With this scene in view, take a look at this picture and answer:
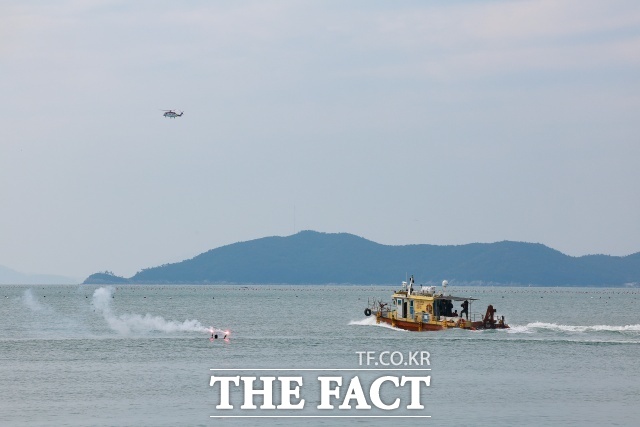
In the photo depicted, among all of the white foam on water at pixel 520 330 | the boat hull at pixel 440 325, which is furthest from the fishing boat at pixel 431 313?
the white foam on water at pixel 520 330

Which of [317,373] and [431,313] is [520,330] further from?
[317,373]

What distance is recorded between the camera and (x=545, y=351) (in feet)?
281

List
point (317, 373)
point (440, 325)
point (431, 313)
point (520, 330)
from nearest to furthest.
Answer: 1. point (317, 373)
2. point (440, 325)
3. point (431, 313)
4. point (520, 330)

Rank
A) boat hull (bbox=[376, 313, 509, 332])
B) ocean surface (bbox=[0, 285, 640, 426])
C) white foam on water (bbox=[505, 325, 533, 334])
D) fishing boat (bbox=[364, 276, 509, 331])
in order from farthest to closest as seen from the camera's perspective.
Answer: white foam on water (bbox=[505, 325, 533, 334]) < fishing boat (bbox=[364, 276, 509, 331]) < boat hull (bbox=[376, 313, 509, 332]) < ocean surface (bbox=[0, 285, 640, 426])

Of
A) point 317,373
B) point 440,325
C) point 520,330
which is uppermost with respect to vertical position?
point 440,325

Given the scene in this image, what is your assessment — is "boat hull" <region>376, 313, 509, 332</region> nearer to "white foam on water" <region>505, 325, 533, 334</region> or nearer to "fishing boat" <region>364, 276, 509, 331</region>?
"fishing boat" <region>364, 276, 509, 331</region>

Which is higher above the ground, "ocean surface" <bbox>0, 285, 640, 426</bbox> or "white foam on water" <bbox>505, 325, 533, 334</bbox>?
"white foam on water" <bbox>505, 325, 533, 334</bbox>

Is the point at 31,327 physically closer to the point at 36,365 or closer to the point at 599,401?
the point at 36,365

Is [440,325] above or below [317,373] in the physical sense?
above

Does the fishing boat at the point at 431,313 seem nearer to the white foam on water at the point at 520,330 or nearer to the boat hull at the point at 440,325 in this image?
the boat hull at the point at 440,325

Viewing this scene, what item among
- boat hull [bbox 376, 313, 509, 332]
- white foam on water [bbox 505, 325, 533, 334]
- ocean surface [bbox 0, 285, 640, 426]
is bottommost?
ocean surface [bbox 0, 285, 640, 426]

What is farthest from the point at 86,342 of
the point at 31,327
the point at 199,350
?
the point at 31,327

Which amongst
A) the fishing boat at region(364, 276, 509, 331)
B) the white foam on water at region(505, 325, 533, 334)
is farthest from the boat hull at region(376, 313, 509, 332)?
the white foam on water at region(505, 325, 533, 334)

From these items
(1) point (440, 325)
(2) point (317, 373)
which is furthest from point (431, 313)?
(2) point (317, 373)
